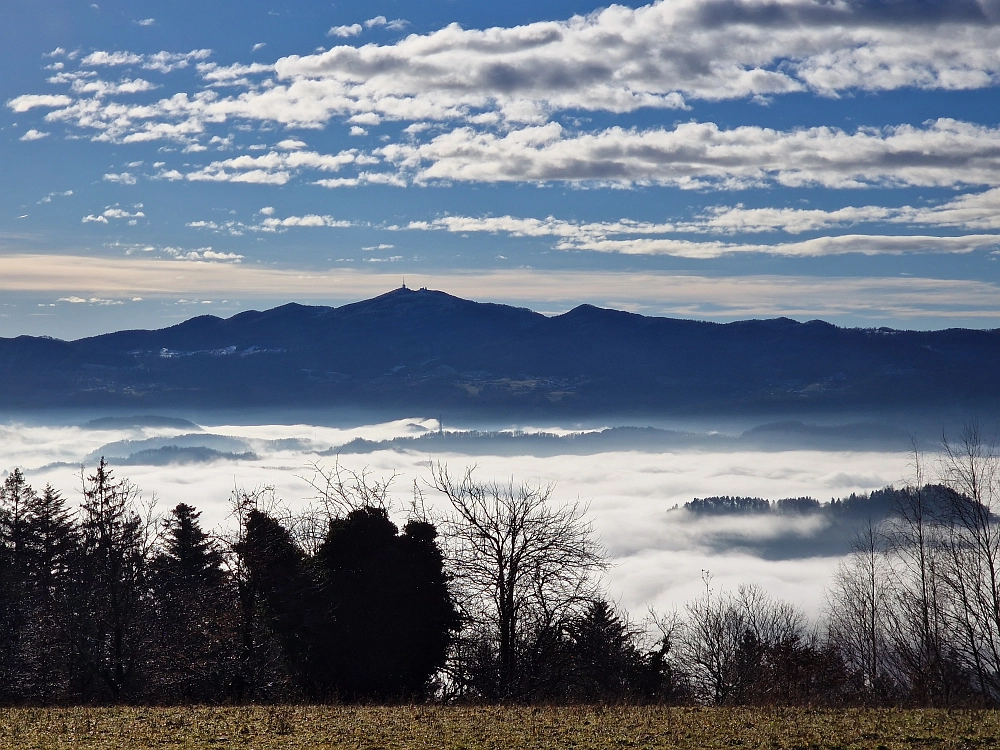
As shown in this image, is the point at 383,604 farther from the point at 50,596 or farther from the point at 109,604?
the point at 50,596

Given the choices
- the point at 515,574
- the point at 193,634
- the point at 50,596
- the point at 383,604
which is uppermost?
the point at 515,574

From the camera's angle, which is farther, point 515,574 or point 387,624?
point 515,574

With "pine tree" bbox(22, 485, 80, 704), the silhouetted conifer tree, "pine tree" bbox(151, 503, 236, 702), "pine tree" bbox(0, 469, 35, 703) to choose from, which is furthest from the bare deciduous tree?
"pine tree" bbox(0, 469, 35, 703)

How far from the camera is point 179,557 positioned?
40656 mm

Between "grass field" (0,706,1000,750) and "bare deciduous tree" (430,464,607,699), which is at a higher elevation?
"bare deciduous tree" (430,464,607,699)

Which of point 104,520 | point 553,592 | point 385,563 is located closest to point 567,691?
point 553,592

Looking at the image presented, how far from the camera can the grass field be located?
44.5ft

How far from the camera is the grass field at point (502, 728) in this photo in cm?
1358

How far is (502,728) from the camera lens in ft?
49.0

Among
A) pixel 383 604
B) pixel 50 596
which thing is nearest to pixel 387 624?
pixel 383 604

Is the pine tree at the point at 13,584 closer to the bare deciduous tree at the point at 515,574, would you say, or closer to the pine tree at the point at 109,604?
the pine tree at the point at 109,604

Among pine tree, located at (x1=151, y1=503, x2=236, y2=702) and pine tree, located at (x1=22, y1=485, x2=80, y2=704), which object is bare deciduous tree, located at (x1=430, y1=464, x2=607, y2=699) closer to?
pine tree, located at (x1=151, y1=503, x2=236, y2=702)

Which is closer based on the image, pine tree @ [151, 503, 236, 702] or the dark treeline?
the dark treeline

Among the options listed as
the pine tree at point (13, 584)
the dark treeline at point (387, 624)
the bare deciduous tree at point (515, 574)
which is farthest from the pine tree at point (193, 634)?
the bare deciduous tree at point (515, 574)
